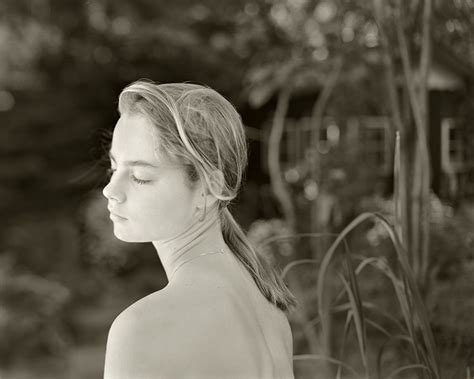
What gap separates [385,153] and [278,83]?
728 mm

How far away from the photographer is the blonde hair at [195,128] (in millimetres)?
940

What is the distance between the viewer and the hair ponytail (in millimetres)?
1097

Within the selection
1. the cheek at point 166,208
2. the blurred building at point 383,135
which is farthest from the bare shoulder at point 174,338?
the blurred building at point 383,135

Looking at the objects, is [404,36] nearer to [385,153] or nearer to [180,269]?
[180,269]

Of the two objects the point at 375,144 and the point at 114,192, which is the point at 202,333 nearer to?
the point at 114,192

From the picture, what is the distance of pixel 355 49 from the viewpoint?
125 inches

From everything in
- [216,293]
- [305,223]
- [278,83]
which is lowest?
[305,223]

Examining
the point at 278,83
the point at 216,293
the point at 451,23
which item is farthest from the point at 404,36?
the point at 278,83

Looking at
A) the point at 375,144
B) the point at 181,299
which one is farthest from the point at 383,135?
the point at 181,299

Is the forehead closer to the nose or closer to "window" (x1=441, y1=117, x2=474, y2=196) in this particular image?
the nose

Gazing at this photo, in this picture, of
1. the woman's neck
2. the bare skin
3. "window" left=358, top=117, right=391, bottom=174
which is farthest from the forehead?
"window" left=358, top=117, right=391, bottom=174

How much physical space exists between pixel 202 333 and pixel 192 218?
181mm

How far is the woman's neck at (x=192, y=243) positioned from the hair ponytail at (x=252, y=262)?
7 cm

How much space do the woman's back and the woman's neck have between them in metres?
0.02
